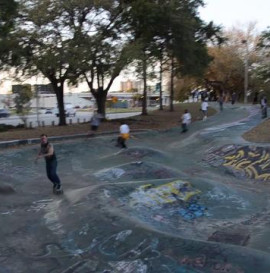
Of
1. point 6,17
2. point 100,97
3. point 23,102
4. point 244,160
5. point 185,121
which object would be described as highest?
point 6,17

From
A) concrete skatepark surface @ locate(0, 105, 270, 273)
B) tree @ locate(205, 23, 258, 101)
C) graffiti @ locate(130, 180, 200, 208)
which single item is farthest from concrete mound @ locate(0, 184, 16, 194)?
tree @ locate(205, 23, 258, 101)

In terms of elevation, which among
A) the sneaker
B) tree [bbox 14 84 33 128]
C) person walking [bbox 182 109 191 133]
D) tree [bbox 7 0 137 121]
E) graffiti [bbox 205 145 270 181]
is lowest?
graffiti [bbox 205 145 270 181]

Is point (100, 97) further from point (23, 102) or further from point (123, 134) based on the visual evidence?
point (123, 134)

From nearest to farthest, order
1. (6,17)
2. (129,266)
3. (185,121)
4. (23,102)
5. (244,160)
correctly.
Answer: (129,266)
(244,160)
(6,17)
(185,121)
(23,102)

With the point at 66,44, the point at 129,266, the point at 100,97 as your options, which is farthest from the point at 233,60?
the point at 129,266

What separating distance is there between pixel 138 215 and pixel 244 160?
9.68 m

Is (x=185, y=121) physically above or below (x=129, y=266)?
above

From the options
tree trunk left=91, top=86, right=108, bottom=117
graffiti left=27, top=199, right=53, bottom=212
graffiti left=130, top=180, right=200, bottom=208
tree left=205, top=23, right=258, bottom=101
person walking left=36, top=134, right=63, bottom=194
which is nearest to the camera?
graffiti left=130, top=180, right=200, bottom=208

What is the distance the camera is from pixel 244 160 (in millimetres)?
19109

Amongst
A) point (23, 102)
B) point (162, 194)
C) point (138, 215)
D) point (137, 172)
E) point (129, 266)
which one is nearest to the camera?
point (129, 266)

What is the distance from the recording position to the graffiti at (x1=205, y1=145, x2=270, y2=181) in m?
17.7

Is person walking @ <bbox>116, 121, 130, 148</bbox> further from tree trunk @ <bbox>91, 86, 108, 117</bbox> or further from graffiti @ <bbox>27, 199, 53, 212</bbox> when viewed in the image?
tree trunk @ <bbox>91, 86, 108, 117</bbox>

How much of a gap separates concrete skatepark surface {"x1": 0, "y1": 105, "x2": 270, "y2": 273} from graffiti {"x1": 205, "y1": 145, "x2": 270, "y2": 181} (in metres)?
0.05

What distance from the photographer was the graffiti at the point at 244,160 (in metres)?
17.7
